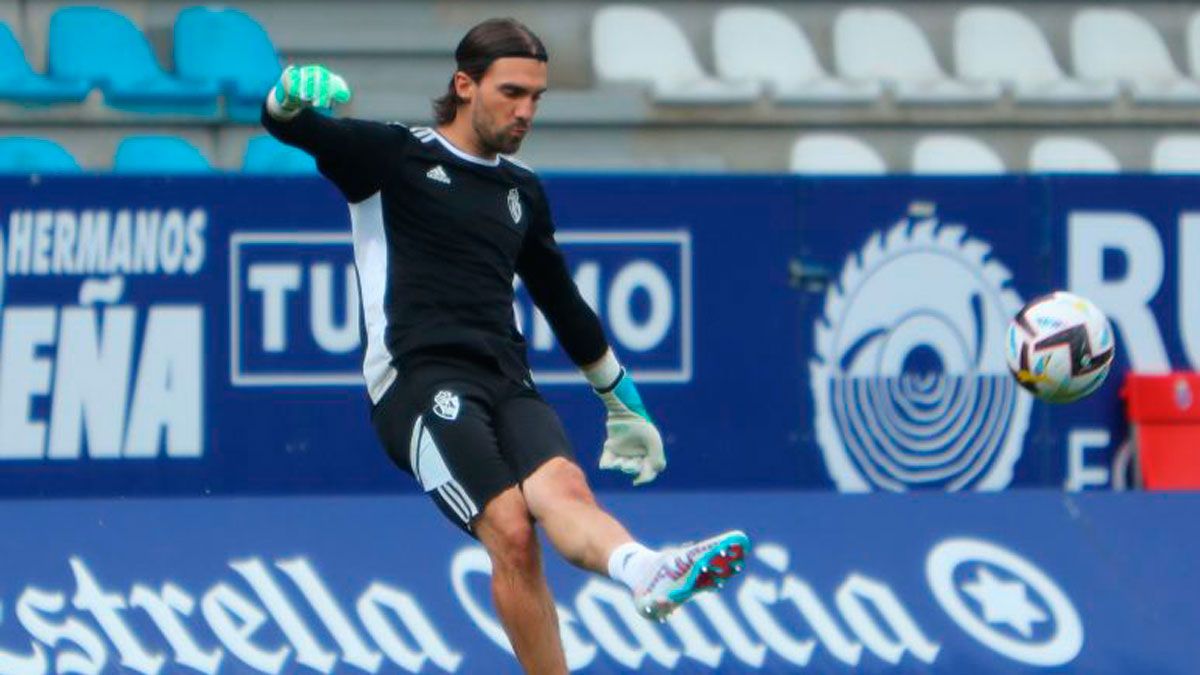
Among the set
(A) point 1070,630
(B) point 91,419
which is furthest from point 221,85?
(A) point 1070,630

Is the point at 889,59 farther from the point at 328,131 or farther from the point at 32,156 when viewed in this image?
the point at 328,131

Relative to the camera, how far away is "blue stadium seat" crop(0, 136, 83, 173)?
486 inches

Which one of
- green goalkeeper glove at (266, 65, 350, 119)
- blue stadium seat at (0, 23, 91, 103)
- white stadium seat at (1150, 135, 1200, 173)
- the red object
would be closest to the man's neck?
green goalkeeper glove at (266, 65, 350, 119)

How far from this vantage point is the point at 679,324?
10641 mm

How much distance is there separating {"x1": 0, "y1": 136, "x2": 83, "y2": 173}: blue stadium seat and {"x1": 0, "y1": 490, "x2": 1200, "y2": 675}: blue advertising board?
4327mm

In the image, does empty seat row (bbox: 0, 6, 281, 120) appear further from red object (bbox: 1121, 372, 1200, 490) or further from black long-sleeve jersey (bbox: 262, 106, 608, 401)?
black long-sleeve jersey (bbox: 262, 106, 608, 401)

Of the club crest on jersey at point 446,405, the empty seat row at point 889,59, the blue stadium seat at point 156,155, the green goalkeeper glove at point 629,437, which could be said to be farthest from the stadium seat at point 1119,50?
the club crest on jersey at point 446,405

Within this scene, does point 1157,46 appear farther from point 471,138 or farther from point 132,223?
point 471,138

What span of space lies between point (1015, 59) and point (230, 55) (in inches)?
187

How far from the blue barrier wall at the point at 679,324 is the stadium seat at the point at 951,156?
307 cm

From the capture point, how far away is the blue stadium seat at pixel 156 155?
12.5m

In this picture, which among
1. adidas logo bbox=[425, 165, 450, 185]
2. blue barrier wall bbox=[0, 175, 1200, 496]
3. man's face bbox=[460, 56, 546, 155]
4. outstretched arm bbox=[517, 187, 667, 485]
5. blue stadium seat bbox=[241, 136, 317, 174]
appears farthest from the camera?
blue stadium seat bbox=[241, 136, 317, 174]

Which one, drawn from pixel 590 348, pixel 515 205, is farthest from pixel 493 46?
pixel 590 348

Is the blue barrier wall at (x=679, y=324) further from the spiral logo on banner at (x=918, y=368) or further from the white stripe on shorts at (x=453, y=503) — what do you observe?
the white stripe on shorts at (x=453, y=503)
